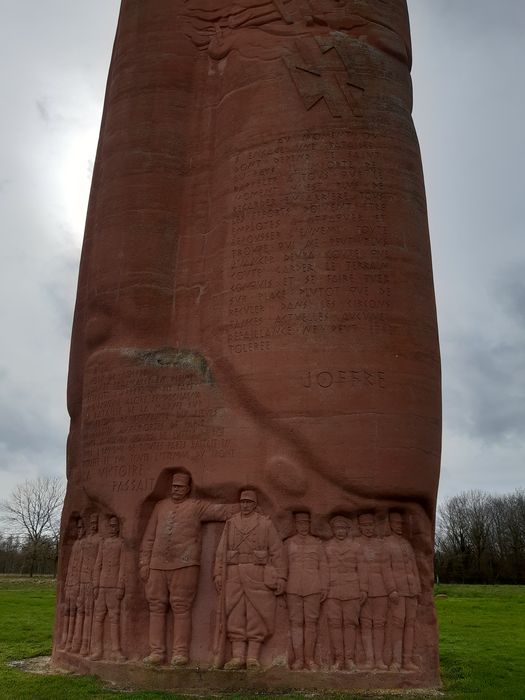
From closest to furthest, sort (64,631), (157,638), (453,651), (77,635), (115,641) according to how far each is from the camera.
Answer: (157,638) → (115,641) → (77,635) → (64,631) → (453,651)

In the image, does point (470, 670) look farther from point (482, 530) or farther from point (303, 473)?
point (482, 530)

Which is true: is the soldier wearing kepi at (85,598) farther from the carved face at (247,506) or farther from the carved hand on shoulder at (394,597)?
the carved hand on shoulder at (394,597)

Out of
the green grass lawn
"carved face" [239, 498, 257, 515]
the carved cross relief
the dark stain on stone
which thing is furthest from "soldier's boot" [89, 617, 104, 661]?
the carved cross relief

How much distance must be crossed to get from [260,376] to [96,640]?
4159 mm

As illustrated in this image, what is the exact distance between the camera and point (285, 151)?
417 inches

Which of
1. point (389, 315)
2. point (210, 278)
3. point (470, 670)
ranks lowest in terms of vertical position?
point (470, 670)

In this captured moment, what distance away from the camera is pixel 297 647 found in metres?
8.27

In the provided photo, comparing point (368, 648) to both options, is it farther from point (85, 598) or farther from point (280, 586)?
point (85, 598)

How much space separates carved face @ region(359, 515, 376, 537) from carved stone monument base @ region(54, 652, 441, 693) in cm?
159

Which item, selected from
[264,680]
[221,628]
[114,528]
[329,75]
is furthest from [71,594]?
[329,75]

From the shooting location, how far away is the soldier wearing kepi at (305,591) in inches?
325

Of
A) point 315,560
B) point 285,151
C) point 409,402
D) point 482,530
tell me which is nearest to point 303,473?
point 315,560

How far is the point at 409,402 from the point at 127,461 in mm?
4027

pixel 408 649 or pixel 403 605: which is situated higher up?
pixel 403 605
